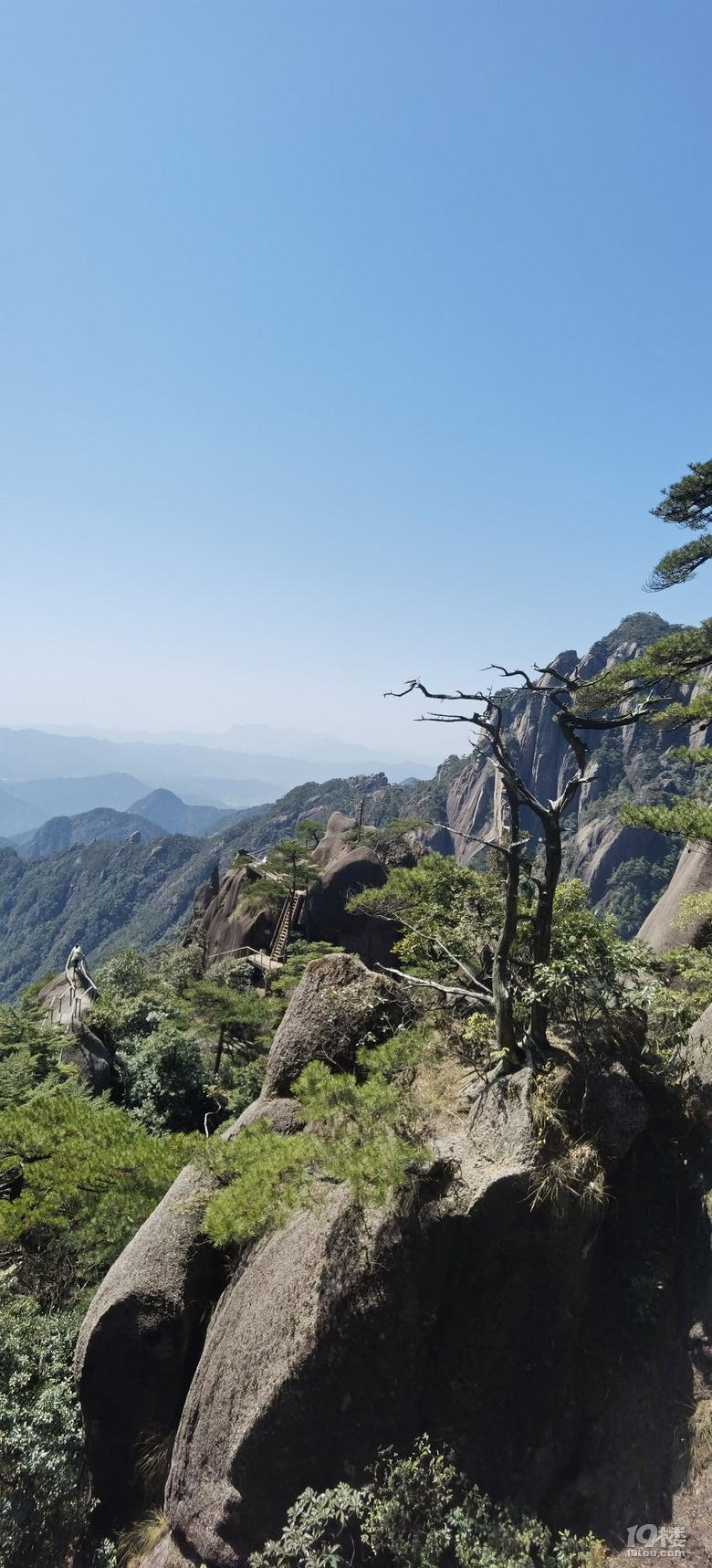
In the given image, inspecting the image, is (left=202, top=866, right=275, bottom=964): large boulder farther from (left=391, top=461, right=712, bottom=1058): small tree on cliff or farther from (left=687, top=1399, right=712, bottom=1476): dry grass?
(left=687, top=1399, right=712, bottom=1476): dry grass

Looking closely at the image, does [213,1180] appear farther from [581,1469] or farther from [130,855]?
[130,855]

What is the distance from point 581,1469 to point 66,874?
178 m

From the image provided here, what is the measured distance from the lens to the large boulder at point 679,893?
1788 centimetres

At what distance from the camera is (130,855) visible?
6496 inches

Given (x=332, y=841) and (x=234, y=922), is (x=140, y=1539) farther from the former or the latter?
(x=332, y=841)

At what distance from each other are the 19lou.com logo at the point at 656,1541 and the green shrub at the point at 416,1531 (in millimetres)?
301

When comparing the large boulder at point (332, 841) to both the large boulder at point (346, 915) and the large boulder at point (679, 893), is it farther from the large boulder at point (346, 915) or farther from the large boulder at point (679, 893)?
the large boulder at point (679, 893)

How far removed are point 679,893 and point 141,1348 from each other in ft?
57.9

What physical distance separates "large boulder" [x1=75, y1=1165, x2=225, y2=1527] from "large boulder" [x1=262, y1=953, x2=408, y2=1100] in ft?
6.16

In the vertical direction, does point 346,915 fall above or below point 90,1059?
below

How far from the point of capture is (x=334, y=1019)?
8.88 metres

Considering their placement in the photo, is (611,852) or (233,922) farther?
(611,852)

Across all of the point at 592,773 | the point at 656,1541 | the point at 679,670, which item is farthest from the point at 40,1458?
the point at 592,773

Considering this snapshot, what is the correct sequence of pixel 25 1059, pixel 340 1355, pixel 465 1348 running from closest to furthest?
pixel 340 1355 < pixel 465 1348 < pixel 25 1059
